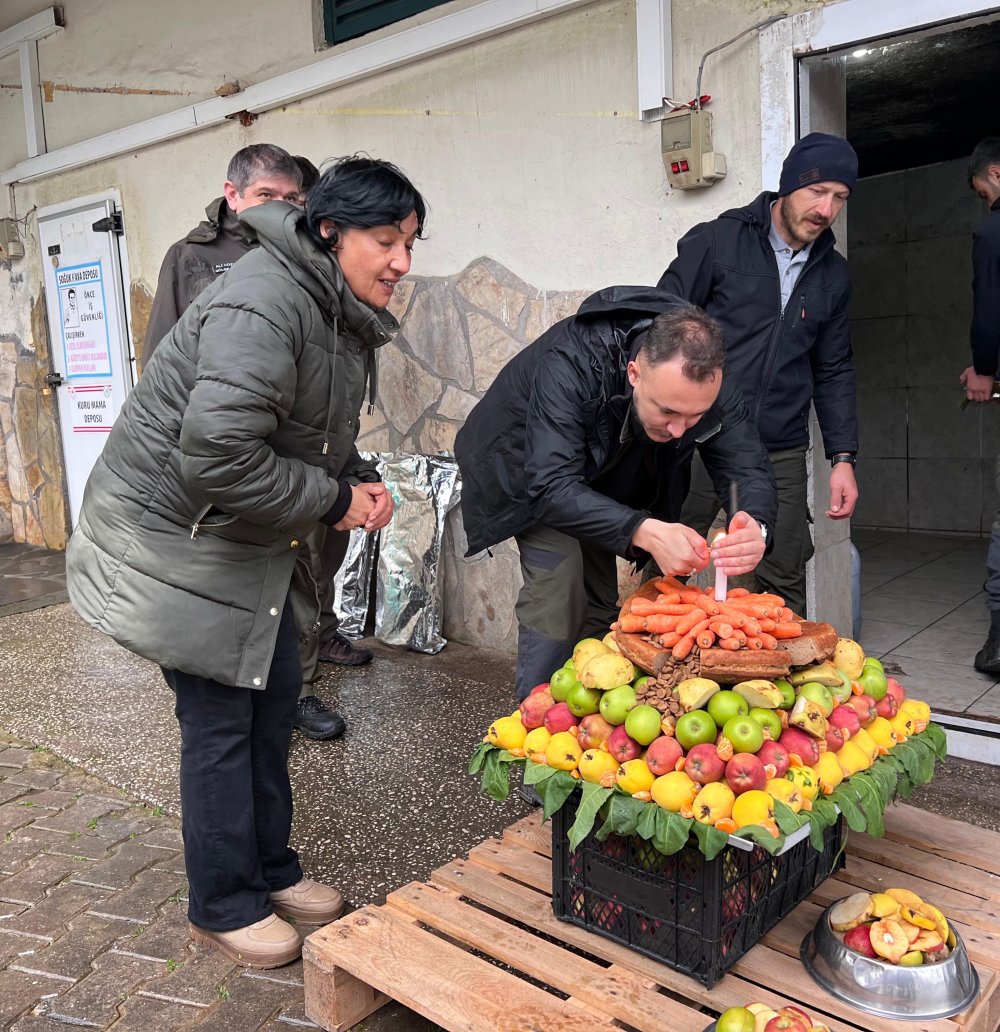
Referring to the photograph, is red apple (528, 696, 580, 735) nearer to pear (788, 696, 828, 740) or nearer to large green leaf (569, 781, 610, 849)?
large green leaf (569, 781, 610, 849)

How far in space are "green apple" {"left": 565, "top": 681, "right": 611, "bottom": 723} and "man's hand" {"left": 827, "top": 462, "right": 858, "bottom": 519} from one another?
1.88 metres

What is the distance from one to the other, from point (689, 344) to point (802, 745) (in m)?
0.99

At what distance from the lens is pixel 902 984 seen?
6.40 ft

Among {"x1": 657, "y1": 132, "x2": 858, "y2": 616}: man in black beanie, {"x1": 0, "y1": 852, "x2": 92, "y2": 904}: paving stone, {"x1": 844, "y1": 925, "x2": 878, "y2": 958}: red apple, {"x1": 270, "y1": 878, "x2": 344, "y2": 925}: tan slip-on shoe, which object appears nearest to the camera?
{"x1": 844, "y1": 925, "x2": 878, "y2": 958}: red apple

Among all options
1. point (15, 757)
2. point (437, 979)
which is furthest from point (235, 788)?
point (15, 757)

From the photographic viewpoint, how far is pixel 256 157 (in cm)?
366

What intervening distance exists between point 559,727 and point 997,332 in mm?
3277

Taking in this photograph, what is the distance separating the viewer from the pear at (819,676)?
90.5 inches

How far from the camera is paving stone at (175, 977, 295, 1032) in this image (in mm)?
2385

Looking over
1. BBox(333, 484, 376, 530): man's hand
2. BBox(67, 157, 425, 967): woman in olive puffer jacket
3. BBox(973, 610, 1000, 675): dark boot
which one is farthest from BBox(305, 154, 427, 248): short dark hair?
BBox(973, 610, 1000, 675): dark boot

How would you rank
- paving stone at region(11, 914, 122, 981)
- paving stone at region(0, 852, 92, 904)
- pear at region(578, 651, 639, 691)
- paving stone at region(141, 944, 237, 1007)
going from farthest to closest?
paving stone at region(0, 852, 92, 904)
paving stone at region(11, 914, 122, 981)
paving stone at region(141, 944, 237, 1007)
pear at region(578, 651, 639, 691)

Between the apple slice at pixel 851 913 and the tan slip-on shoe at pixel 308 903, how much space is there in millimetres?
1324

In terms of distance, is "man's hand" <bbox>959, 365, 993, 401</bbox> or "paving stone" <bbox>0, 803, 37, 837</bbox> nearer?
"paving stone" <bbox>0, 803, 37, 837</bbox>

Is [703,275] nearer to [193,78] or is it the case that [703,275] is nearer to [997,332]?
[997,332]
